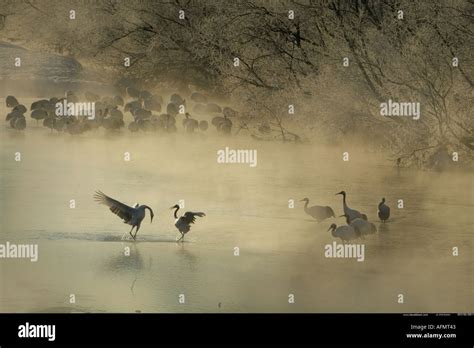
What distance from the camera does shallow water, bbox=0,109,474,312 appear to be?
12.1 metres

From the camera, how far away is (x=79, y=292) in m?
12.2

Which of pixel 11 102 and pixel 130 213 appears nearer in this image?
pixel 130 213

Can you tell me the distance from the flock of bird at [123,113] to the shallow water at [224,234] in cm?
88

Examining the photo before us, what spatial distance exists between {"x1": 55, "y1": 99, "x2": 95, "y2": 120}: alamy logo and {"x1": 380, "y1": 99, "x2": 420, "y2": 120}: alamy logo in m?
3.87

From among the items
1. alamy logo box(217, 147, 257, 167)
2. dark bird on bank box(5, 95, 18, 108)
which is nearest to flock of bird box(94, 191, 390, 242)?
alamy logo box(217, 147, 257, 167)

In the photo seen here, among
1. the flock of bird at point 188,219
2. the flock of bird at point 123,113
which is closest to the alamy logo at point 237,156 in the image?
the flock of bird at point 123,113

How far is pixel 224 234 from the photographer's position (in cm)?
1332

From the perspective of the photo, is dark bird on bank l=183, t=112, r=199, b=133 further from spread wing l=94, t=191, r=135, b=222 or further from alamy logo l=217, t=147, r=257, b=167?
spread wing l=94, t=191, r=135, b=222

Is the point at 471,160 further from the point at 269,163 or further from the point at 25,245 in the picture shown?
the point at 25,245

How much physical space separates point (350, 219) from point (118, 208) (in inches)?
88.3

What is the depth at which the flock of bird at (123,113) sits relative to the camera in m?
18.0

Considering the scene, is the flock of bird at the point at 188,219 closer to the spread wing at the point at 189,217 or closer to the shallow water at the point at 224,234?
the spread wing at the point at 189,217

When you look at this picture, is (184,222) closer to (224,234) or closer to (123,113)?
(224,234)
